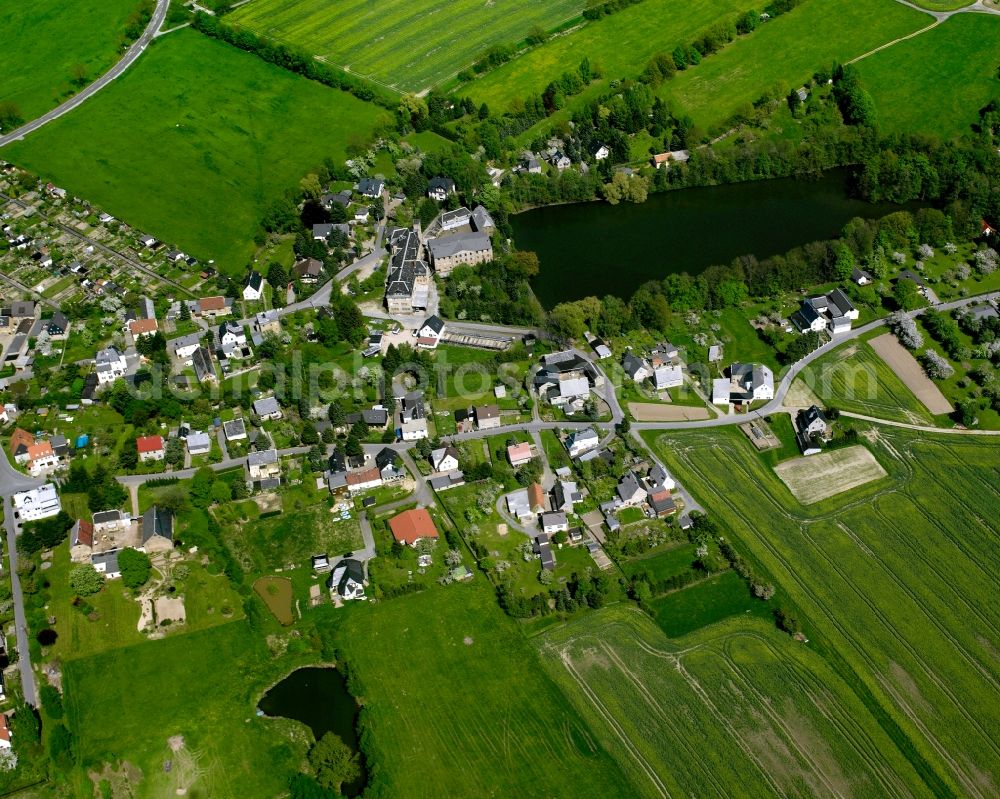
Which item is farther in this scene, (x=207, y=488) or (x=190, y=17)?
(x=190, y=17)

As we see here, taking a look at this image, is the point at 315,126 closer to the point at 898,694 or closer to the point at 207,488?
the point at 207,488

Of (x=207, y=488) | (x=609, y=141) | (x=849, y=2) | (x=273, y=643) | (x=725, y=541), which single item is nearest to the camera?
(x=273, y=643)

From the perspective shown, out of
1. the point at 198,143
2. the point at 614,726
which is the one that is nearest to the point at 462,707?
the point at 614,726

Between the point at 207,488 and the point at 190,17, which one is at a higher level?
the point at 190,17

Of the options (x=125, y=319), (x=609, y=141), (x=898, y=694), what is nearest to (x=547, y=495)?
(x=898, y=694)

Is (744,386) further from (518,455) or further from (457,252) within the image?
(457,252)

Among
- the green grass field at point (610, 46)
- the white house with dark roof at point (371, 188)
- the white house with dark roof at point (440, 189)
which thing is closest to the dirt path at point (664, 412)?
the white house with dark roof at point (440, 189)

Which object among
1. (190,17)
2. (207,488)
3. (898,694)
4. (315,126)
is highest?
(190,17)

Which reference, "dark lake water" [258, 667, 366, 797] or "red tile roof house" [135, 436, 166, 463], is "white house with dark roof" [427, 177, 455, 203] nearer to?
"red tile roof house" [135, 436, 166, 463]
